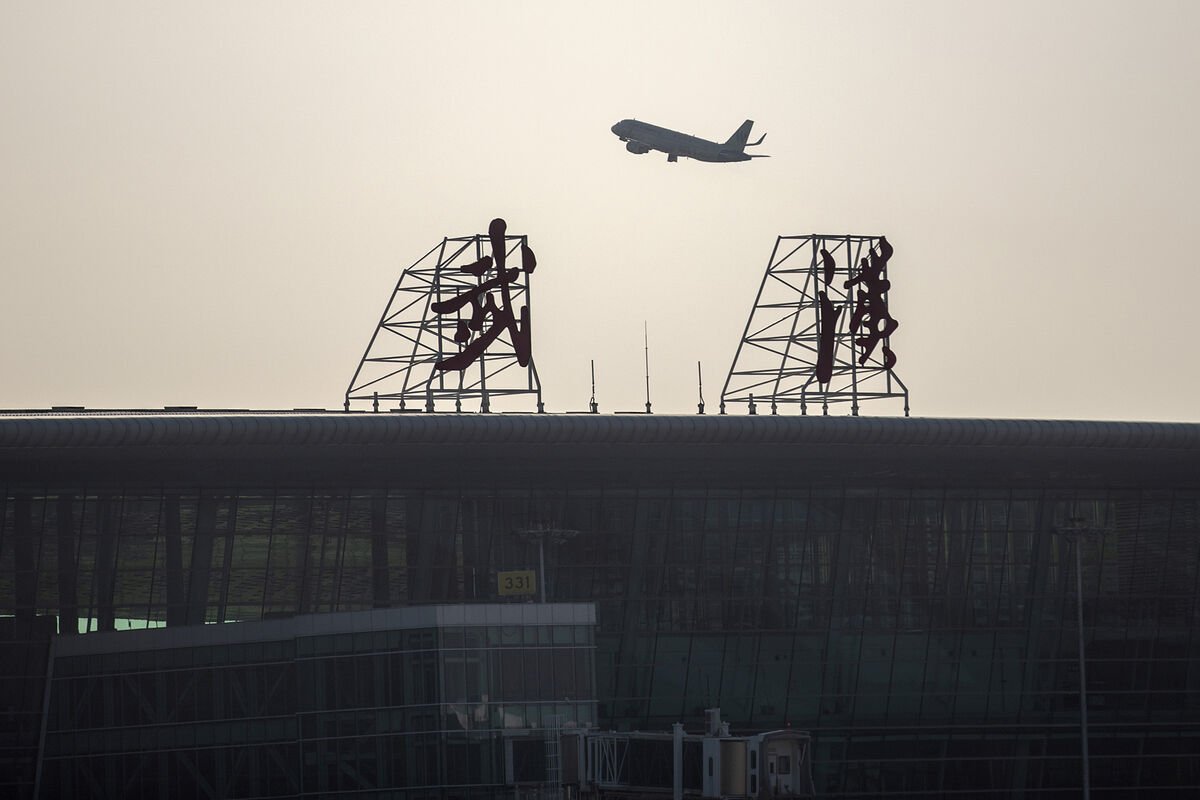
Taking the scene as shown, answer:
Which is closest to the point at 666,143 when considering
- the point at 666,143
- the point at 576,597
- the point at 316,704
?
the point at 666,143

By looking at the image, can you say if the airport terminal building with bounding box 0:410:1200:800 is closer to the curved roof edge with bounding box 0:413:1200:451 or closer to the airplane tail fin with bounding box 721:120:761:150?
the curved roof edge with bounding box 0:413:1200:451

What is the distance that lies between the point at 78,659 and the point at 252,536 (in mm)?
7397

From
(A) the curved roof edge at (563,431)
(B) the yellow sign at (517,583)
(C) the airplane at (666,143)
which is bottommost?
(B) the yellow sign at (517,583)

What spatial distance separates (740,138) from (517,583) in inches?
2188

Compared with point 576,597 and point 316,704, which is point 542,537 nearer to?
point 576,597

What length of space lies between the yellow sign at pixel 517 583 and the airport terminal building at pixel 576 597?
378mm

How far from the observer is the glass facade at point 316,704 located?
64875mm

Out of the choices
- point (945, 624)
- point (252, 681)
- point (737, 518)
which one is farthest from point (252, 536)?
point (945, 624)

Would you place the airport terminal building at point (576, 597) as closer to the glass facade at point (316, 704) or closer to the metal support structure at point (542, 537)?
the glass facade at point (316, 704)

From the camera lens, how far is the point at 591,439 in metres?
72.1

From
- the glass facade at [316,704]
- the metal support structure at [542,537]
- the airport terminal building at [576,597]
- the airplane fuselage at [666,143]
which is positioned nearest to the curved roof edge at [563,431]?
the airport terminal building at [576,597]

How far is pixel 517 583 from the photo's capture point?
74.3 m

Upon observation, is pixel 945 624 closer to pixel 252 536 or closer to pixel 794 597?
pixel 794 597

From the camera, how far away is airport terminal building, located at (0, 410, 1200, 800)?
67.1 metres
